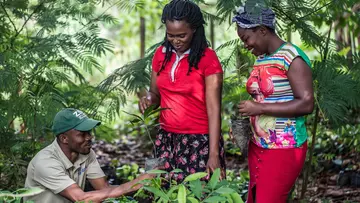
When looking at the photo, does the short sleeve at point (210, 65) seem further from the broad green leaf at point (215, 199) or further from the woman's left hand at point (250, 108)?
the broad green leaf at point (215, 199)

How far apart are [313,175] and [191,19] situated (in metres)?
3.28

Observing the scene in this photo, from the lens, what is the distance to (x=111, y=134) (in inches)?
244

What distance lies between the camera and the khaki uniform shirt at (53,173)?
11.1 ft

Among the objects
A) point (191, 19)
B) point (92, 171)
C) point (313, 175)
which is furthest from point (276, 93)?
point (313, 175)

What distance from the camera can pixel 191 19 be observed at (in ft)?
10.7

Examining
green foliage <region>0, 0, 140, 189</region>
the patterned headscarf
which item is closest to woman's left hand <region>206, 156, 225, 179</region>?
the patterned headscarf

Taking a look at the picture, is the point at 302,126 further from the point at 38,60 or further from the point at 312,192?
the point at 312,192

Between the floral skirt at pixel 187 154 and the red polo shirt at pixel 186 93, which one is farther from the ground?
the red polo shirt at pixel 186 93

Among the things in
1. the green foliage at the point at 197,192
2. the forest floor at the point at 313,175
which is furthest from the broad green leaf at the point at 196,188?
the forest floor at the point at 313,175

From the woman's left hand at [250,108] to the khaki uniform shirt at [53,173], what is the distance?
3.38ft

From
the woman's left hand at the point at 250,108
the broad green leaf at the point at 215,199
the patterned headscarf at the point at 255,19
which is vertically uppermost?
the patterned headscarf at the point at 255,19

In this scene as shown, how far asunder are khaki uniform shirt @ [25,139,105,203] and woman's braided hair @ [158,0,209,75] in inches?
32.2

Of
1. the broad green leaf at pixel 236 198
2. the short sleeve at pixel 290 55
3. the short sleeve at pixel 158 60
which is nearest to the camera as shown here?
the broad green leaf at pixel 236 198

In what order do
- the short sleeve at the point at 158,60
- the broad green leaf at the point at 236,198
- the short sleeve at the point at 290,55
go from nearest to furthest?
the broad green leaf at the point at 236,198
the short sleeve at the point at 290,55
the short sleeve at the point at 158,60
